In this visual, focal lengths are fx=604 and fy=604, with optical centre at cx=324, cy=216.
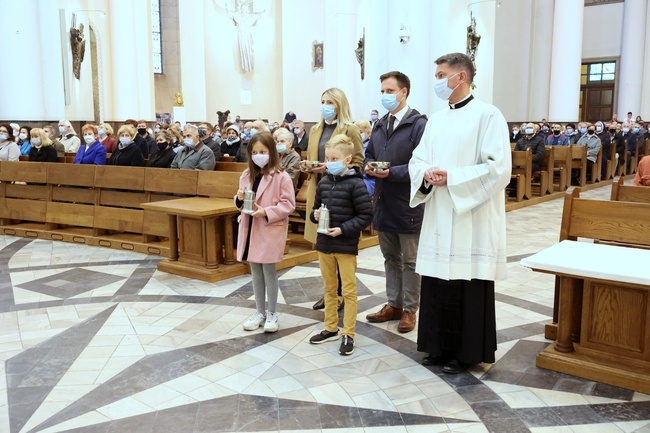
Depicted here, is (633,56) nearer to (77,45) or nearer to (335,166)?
(77,45)

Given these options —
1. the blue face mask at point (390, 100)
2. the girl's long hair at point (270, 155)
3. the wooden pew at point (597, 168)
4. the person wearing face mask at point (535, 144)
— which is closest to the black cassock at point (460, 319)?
the blue face mask at point (390, 100)

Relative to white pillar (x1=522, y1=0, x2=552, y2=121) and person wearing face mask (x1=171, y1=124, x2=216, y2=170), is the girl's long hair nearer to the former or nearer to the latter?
person wearing face mask (x1=171, y1=124, x2=216, y2=170)

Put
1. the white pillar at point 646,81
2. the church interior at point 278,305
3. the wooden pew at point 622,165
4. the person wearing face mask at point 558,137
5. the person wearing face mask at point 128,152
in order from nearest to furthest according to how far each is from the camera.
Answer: the church interior at point 278,305 < the person wearing face mask at point 128,152 < the person wearing face mask at point 558,137 < the wooden pew at point 622,165 < the white pillar at point 646,81

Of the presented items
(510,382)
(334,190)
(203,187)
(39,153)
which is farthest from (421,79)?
(510,382)

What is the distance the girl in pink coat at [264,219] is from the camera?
4488mm

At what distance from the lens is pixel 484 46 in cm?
1280

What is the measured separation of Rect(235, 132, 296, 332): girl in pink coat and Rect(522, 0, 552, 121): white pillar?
63.9 ft

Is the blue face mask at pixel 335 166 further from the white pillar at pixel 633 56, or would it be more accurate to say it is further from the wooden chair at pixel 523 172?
the white pillar at pixel 633 56

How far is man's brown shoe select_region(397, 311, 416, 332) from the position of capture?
4578 millimetres

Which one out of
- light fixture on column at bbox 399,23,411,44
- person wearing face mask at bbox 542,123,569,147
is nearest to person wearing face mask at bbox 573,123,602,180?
person wearing face mask at bbox 542,123,569,147

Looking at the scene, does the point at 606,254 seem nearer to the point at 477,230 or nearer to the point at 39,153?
the point at 477,230

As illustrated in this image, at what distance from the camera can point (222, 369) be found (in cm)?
389

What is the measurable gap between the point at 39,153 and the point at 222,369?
7000 mm

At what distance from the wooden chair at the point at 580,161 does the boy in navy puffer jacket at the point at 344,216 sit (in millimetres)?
10273
